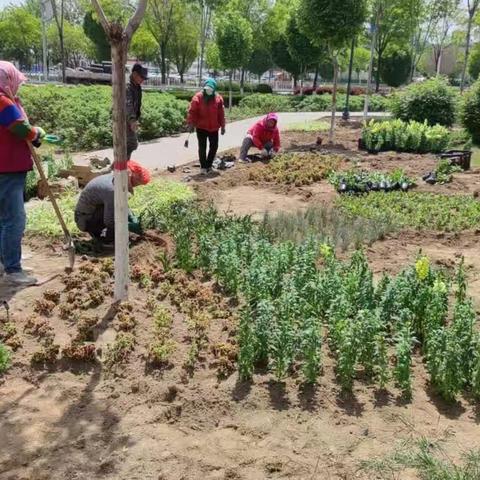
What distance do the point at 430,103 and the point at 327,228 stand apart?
934cm

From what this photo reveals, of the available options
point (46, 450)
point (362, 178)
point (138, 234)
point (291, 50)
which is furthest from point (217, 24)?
point (46, 450)

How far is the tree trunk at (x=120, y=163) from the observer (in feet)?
13.7

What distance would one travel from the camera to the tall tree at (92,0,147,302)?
13.4 ft

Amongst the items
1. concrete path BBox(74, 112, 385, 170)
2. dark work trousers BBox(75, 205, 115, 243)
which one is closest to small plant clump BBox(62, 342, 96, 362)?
dark work trousers BBox(75, 205, 115, 243)

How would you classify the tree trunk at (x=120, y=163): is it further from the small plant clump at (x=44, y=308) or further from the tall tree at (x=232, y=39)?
the tall tree at (x=232, y=39)

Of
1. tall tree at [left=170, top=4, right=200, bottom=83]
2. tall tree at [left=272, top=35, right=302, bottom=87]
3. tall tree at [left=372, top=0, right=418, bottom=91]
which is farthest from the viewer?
tall tree at [left=170, top=4, right=200, bottom=83]

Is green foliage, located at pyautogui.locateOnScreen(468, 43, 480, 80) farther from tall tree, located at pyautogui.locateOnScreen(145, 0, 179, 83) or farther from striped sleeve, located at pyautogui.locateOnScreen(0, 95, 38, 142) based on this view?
striped sleeve, located at pyautogui.locateOnScreen(0, 95, 38, 142)

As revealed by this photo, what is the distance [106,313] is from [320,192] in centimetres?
543

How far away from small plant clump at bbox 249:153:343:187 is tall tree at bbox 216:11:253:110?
1017 cm

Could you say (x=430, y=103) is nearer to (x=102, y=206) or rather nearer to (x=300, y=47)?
(x=102, y=206)

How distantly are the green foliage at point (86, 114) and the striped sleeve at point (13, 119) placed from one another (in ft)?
28.5

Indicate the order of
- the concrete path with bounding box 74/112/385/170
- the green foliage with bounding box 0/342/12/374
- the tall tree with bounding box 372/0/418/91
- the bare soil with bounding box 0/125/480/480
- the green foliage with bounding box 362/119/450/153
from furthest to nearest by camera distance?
the tall tree with bounding box 372/0/418/91
the green foliage with bounding box 362/119/450/153
the concrete path with bounding box 74/112/385/170
the green foliage with bounding box 0/342/12/374
the bare soil with bounding box 0/125/480/480

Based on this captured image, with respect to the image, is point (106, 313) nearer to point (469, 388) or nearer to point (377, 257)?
point (469, 388)

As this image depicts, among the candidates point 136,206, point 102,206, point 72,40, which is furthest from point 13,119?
point 72,40
